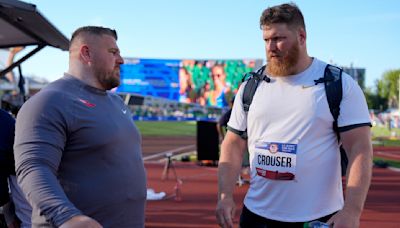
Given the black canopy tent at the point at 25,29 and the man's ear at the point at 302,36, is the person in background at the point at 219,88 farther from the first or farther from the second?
the man's ear at the point at 302,36

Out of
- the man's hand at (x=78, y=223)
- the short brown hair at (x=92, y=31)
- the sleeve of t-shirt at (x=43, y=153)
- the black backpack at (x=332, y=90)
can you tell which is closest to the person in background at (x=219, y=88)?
the black backpack at (x=332, y=90)

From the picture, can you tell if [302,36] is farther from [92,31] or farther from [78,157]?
[78,157]

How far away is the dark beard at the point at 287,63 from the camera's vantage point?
2.94 meters

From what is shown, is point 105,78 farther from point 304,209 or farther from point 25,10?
point 25,10

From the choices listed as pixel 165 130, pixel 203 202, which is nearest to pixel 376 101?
pixel 165 130

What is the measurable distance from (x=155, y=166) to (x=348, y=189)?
45.9 ft

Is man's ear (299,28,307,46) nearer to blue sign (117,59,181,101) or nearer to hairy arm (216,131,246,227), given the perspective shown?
hairy arm (216,131,246,227)

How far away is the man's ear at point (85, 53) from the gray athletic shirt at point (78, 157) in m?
0.13

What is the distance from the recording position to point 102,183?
2568mm

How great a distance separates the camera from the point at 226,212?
3090mm

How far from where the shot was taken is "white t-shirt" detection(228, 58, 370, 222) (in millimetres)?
2846

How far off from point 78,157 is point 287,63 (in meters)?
1.33

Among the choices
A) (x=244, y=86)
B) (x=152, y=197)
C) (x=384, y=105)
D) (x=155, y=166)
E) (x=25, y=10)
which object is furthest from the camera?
(x=384, y=105)

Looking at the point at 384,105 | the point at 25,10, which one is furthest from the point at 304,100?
the point at 384,105
